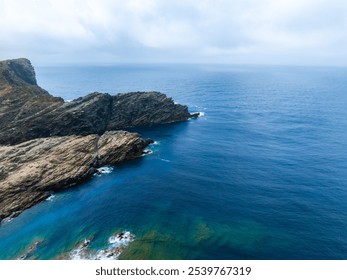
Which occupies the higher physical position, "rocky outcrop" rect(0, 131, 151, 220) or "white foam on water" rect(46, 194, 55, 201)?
"rocky outcrop" rect(0, 131, 151, 220)

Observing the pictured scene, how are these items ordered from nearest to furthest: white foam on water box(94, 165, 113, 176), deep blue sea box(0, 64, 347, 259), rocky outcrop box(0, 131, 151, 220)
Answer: deep blue sea box(0, 64, 347, 259) → rocky outcrop box(0, 131, 151, 220) → white foam on water box(94, 165, 113, 176)

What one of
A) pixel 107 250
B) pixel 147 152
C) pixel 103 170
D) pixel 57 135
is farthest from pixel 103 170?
pixel 107 250

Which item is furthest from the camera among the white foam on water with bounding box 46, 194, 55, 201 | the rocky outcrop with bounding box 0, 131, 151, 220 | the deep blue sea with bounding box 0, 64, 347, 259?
the white foam on water with bounding box 46, 194, 55, 201

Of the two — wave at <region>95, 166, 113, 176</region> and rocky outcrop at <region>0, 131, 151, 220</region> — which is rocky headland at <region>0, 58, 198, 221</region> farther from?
wave at <region>95, 166, 113, 176</region>

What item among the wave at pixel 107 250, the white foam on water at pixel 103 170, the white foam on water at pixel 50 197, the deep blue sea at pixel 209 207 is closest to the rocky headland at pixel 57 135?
the white foam on water at pixel 50 197

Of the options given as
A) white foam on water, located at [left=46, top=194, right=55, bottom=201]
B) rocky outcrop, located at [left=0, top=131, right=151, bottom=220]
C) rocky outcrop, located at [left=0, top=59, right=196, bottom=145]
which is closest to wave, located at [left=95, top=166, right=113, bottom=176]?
rocky outcrop, located at [left=0, top=131, right=151, bottom=220]

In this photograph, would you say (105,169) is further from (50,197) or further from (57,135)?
(57,135)

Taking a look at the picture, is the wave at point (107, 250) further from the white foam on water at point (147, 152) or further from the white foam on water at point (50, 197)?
the white foam on water at point (147, 152)
